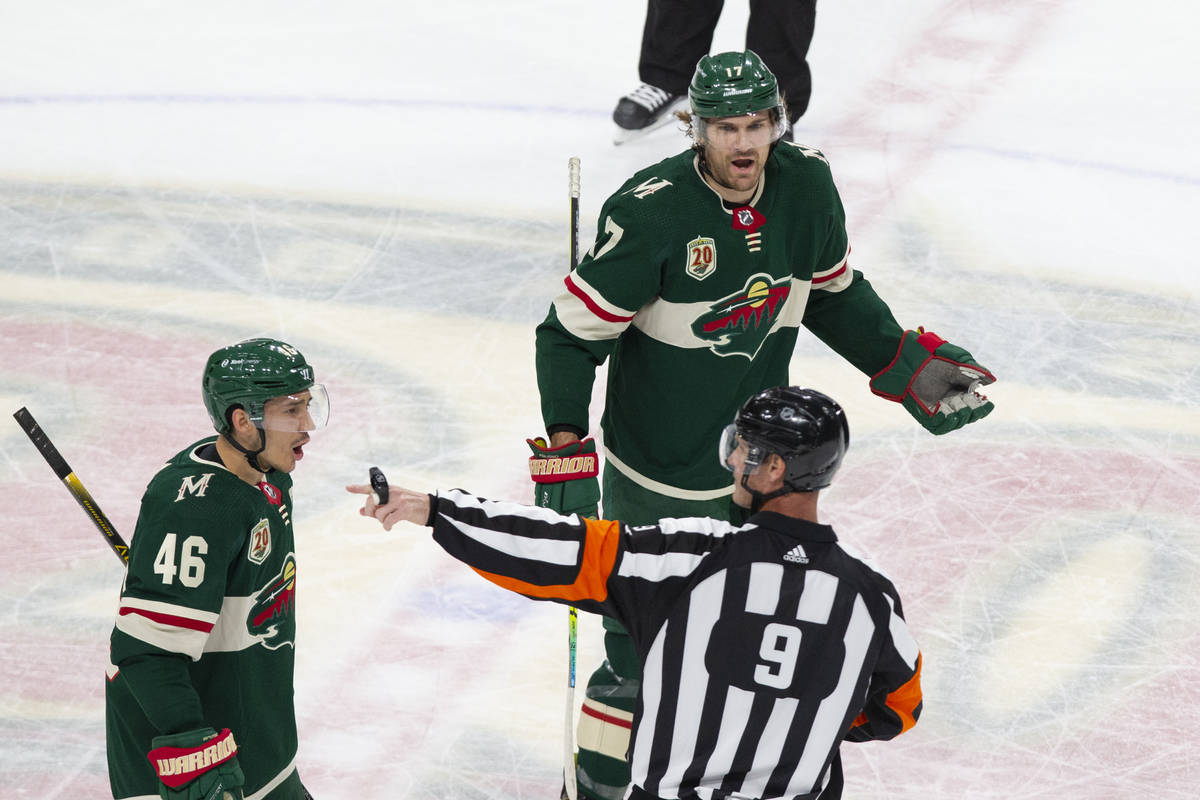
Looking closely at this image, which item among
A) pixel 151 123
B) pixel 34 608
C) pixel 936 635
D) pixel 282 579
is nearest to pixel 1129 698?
pixel 936 635

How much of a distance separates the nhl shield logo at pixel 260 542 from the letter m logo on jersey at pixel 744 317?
96 cm

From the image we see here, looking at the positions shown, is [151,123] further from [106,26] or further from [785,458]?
[785,458]

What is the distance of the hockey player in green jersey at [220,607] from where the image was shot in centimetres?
246

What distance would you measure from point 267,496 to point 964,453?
2.77m

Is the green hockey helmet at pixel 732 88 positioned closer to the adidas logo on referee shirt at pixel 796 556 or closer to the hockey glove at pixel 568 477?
the hockey glove at pixel 568 477

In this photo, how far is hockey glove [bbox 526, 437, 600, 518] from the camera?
9.71ft

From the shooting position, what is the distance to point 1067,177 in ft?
21.9

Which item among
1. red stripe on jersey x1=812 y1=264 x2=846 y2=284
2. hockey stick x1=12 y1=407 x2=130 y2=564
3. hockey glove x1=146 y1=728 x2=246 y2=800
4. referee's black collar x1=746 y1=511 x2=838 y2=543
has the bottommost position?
hockey glove x1=146 y1=728 x2=246 y2=800

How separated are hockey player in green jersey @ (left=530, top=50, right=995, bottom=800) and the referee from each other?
58 centimetres

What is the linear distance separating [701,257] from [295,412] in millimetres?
871

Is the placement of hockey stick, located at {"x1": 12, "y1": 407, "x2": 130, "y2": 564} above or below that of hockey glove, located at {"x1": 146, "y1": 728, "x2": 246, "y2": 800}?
above

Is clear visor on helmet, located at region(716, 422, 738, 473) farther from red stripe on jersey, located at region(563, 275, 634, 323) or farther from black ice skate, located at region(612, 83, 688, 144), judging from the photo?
black ice skate, located at region(612, 83, 688, 144)

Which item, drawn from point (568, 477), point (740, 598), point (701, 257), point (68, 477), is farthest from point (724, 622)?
point (68, 477)

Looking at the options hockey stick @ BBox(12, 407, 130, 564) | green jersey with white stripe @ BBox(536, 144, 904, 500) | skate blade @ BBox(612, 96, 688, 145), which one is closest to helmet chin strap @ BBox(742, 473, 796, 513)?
green jersey with white stripe @ BBox(536, 144, 904, 500)
